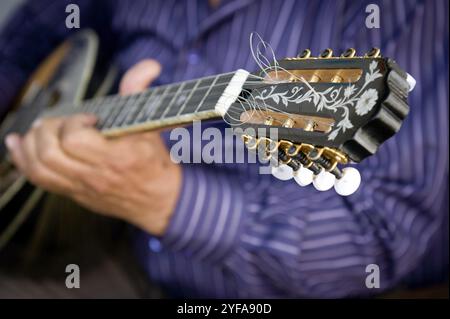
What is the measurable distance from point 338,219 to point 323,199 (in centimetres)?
3

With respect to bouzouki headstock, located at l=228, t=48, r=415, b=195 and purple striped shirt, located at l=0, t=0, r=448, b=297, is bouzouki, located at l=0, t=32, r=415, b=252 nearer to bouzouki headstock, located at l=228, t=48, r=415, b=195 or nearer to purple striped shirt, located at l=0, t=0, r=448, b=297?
bouzouki headstock, located at l=228, t=48, r=415, b=195

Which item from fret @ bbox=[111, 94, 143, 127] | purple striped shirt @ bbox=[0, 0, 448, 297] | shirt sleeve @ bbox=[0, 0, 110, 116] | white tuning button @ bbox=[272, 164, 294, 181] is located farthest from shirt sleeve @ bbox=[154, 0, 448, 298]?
shirt sleeve @ bbox=[0, 0, 110, 116]

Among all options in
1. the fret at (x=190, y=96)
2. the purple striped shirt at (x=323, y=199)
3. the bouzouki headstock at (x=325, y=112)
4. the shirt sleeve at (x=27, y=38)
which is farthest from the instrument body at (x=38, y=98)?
the bouzouki headstock at (x=325, y=112)

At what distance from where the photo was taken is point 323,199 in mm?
653

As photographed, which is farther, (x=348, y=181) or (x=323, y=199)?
(x=323, y=199)

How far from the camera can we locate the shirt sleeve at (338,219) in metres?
0.64

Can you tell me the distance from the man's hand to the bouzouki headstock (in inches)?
8.6

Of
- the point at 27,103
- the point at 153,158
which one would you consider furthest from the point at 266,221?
the point at 27,103

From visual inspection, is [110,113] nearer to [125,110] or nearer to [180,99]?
[125,110]

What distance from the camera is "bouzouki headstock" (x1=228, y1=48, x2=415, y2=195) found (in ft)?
1.20

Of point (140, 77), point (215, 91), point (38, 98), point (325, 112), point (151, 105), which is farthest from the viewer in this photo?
point (38, 98)

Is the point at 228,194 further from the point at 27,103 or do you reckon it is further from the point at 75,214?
the point at 27,103

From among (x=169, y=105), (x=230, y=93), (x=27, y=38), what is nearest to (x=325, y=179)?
(x=230, y=93)

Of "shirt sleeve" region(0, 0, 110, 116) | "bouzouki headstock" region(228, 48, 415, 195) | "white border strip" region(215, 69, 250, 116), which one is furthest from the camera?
"shirt sleeve" region(0, 0, 110, 116)
